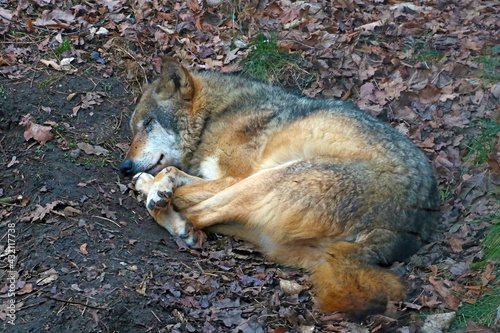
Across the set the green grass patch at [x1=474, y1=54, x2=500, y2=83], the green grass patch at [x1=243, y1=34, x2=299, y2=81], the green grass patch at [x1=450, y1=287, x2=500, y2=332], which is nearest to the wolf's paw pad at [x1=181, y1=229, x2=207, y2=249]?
the green grass patch at [x1=450, y1=287, x2=500, y2=332]

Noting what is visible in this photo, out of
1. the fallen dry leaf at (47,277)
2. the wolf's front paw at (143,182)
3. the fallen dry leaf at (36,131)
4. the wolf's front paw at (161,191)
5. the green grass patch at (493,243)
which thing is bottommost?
the wolf's front paw at (143,182)

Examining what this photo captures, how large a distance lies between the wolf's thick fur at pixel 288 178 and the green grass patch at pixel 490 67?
2302 millimetres

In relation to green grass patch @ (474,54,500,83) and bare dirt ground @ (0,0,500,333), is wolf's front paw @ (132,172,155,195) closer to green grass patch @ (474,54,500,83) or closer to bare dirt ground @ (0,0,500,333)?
bare dirt ground @ (0,0,500,333)

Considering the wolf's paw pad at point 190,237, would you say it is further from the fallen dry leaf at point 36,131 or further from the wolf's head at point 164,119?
the fallen dry leaf at point 36,131

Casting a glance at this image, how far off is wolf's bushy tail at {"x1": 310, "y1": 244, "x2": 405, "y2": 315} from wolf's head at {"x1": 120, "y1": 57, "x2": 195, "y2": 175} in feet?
8.75

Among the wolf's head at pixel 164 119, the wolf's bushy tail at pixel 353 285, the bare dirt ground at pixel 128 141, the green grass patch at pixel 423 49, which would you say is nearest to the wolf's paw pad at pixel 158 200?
the bare dirt ground at pixel 128 141

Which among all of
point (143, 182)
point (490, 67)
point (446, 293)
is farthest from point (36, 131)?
point (490, 67)

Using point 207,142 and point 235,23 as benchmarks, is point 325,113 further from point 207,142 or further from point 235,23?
point 235,23

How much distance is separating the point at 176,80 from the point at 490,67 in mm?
4363

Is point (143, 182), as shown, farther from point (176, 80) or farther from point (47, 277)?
point (47, 277)

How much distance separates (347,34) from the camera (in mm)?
8016

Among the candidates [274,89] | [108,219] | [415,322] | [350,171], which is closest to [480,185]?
[350,171]

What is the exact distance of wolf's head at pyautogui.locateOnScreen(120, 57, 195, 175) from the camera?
6195 mm

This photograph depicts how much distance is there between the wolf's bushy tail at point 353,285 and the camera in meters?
4.02
